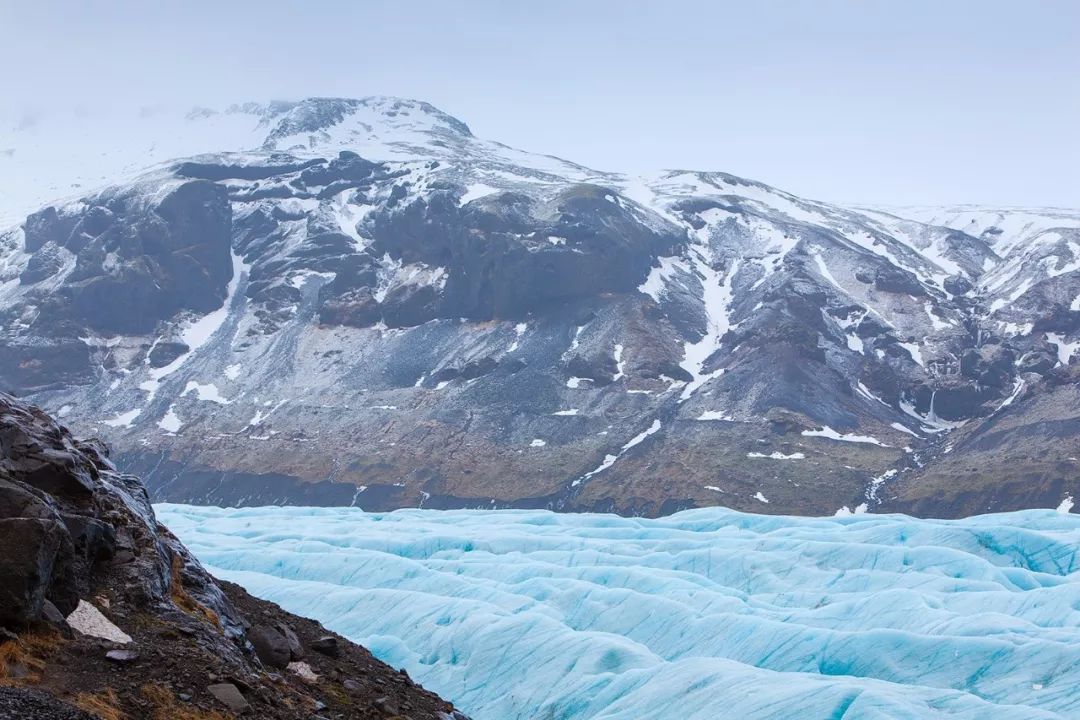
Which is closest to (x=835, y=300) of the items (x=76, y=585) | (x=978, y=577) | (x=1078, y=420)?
(x=1078, y=420)

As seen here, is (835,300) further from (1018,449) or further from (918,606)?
(918,606)

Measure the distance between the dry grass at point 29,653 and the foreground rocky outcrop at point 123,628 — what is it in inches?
0.9

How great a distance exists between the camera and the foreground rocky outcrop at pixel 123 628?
1711 centimetres

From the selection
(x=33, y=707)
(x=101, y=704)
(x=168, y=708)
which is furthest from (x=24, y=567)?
(x=33, y=707)

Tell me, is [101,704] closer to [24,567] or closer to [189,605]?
[24,567]

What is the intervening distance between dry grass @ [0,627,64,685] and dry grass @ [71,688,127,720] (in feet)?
2.78

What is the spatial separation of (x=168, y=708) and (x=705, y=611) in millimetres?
26625

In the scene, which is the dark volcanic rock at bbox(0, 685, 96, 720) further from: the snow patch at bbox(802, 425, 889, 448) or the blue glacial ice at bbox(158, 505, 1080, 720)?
the snow patch at bbox(802, 425, 889, 448)

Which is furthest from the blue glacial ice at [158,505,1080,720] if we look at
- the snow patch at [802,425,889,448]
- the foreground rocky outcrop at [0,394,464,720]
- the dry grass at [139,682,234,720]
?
the snow patch at [802,425,889,448]

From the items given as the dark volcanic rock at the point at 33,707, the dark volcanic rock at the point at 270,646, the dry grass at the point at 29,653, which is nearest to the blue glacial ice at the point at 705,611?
the dark volcanic rock at the point at 270,646

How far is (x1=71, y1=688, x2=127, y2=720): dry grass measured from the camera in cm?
1588

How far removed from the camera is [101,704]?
1628 cm

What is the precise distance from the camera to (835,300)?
19938cm

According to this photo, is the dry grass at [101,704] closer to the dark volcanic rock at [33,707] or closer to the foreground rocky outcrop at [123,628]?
the foreground rocky outcrop at [123,628]
